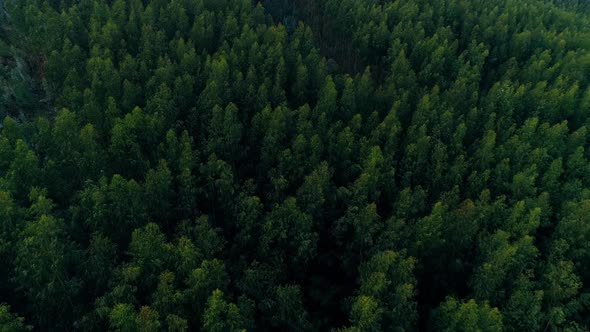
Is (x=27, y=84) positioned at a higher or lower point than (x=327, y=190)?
lower

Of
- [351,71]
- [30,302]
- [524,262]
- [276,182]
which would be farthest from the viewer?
[351,71]

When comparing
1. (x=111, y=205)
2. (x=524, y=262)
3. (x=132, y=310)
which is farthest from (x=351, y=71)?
(x=132, y=310)

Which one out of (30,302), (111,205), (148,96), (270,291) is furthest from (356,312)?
(148,96)

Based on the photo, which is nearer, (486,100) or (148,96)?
(148,96)

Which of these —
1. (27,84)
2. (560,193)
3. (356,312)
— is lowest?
(27,84)

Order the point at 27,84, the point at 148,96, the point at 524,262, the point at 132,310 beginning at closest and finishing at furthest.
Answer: the point at 132,310 < the point at 524,262 < the point at 148,96 < the point at 27,84

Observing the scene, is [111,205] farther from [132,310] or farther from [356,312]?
[356,312]

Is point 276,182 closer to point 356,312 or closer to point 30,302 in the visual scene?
point 356,312
